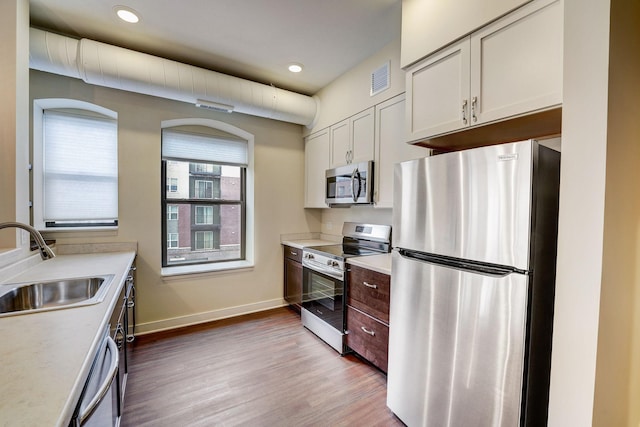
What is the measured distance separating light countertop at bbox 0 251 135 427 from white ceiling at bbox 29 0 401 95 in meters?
2.08

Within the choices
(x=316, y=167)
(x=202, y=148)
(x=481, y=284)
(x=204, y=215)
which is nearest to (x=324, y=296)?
(x=316, y=167)

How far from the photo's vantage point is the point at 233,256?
3.77 meters

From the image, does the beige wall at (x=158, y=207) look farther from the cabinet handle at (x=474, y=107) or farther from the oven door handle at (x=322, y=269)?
the cabinet handle at (x=474, y=107)

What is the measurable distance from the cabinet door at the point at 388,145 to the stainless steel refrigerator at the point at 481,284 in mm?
835

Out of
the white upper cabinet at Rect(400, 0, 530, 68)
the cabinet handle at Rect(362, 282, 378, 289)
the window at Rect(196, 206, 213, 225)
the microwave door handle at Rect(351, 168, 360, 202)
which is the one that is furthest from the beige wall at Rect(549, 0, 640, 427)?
the window at Rect(196, 206, 213, 225)

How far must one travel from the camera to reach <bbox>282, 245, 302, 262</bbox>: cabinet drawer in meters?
3.40

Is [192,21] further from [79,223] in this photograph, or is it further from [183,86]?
[79,223]

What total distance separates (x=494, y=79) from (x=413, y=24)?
2.45 feet

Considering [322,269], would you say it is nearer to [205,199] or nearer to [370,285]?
Result: [370,285]

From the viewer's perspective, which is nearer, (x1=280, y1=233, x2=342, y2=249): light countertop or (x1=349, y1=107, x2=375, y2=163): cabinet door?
(x1=349, y1=107, x2=375, y2=163): cabinet door

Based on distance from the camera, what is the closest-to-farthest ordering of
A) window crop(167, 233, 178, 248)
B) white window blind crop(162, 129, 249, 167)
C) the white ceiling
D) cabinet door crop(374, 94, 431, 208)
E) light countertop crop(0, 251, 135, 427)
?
light countertop crop(0, 251, 135, 427)
the white ceiling
cabinet door crop(374, 94, 431, 208)
white window blind crop(162, 129, 249, 167)
window crop(167, 233, 178, 248)

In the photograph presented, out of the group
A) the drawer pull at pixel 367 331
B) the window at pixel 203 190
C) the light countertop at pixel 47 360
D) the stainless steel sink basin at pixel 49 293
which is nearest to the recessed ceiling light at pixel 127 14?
the window at pixel 203 190

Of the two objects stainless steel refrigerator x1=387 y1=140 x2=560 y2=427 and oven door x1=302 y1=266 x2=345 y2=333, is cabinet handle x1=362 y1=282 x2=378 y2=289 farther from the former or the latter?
stainless steel refrigerator x1=387 y1=140 x2=560 y2=427

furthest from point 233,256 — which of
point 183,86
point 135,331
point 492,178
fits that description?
point 492,178
